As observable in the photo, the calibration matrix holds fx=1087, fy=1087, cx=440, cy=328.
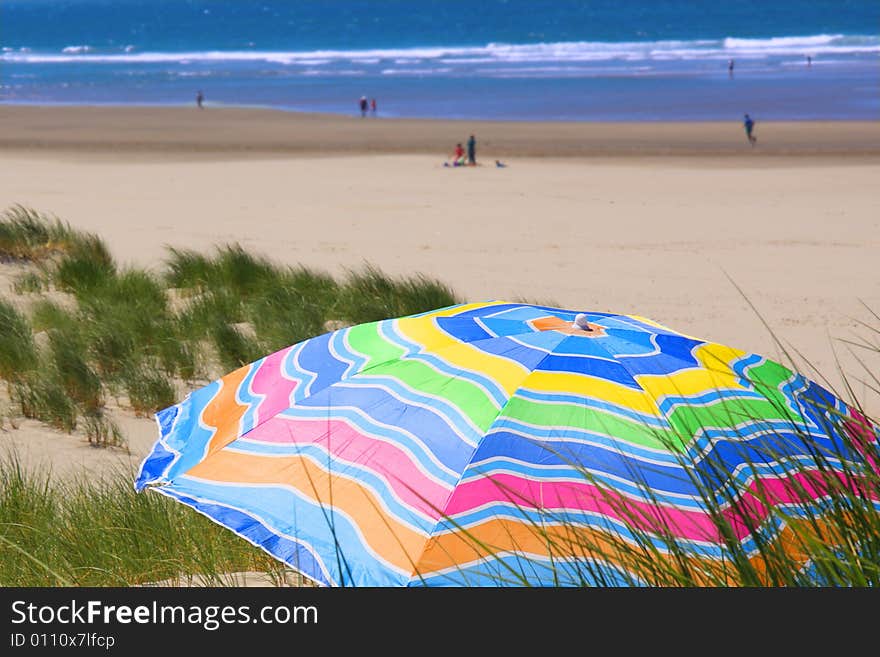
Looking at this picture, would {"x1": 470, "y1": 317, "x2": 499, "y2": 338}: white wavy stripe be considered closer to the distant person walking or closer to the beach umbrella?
the beach umbrella

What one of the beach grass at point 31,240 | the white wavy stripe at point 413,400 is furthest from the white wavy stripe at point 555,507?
the beach grass at point 31,240

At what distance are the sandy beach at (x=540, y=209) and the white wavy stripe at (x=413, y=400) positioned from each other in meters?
1.29

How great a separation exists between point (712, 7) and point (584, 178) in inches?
Result: 4003

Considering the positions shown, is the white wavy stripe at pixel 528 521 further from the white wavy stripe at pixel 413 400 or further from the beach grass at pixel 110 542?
the beach grass at pixel 110 542

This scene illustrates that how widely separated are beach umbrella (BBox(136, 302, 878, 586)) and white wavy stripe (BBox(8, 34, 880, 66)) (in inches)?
2660

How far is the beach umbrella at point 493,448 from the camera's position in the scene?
3.71m

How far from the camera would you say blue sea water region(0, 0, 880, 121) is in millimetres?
45719

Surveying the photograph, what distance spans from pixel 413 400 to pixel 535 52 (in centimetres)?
7709

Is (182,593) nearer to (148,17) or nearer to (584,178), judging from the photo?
(584,178)

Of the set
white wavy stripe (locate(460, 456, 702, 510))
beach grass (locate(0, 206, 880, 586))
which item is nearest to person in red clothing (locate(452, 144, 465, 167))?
beach grass (locate(0, 206, 880, 586))

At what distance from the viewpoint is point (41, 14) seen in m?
152

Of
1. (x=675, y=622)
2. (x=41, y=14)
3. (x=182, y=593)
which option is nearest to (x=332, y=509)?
(x=182, y=593)

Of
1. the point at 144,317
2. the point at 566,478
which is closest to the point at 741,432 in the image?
the point at 566,478

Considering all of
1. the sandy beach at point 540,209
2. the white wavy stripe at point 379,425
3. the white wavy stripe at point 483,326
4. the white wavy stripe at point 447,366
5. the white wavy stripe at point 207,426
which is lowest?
the sandy beach at point 540,209
